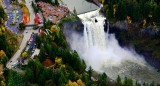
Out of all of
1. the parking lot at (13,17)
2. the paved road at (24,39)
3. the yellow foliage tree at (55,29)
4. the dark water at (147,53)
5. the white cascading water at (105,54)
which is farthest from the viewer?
the parking lot at (13,17)

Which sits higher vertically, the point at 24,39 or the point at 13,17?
the point at 13,17

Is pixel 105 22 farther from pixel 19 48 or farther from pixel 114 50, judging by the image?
pixel 19 48

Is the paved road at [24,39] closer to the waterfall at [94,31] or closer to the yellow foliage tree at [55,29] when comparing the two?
the yellow foliage tree at [55,29]

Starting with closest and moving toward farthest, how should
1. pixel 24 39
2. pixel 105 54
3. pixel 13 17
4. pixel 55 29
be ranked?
pixel 24 39 < pixel 55 29 < pixel 105 54 < pixel 13 17

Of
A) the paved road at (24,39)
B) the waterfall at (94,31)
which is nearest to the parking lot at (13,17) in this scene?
the paved road at (24,39)

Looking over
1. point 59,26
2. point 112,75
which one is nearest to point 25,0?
point 59,26

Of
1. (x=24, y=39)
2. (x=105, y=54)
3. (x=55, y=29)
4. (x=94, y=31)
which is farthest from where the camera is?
(x=94, y=31)

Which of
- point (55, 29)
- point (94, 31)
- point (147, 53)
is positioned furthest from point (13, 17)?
point (147, 53)

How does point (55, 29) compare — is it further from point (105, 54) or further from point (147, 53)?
point (147, 53)

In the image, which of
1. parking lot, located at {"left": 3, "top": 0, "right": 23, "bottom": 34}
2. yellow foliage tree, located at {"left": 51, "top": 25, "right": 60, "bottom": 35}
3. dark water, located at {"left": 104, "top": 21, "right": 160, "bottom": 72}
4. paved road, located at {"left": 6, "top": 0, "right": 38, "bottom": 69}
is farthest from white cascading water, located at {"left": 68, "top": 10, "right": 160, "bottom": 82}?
parking lot, located at {"left": 3, "top": 0, "right": 23, "bottom": 34}
